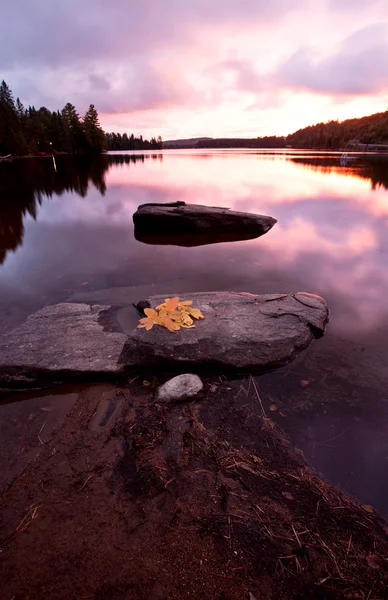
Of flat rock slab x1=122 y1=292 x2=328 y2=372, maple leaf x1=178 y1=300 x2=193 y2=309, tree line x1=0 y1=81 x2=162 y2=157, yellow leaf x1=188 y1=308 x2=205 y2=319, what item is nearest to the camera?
flat rock slab x1=122 y1=292 x2=328 y2=372

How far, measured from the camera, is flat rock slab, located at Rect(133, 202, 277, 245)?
936 cm

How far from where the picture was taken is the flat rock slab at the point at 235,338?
3227mm

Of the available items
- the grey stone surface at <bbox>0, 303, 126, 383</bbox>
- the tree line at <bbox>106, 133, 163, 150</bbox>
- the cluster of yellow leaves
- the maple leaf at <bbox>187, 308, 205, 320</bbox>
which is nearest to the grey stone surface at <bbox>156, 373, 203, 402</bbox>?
the grey stone surface at <bbox>0, 303, 126, 383</bbox>

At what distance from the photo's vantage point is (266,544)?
5.36ft

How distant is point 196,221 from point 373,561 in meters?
8.84

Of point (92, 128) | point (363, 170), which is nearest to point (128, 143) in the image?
point (92, 128)

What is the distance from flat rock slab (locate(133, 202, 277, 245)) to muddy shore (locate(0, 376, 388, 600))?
7498 millimetres

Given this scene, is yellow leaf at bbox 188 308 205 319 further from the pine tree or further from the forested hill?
the forested hill

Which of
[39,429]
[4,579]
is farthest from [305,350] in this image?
[4,579]

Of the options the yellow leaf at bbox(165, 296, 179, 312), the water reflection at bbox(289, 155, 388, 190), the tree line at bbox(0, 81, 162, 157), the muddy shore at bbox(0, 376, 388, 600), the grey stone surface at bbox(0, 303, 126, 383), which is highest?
the tree line at bbox(0, 81, 162, 157)

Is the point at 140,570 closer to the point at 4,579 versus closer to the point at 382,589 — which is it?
the point at 4,579

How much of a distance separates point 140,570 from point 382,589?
1.28 meters

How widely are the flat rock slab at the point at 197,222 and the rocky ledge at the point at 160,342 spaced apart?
554cm

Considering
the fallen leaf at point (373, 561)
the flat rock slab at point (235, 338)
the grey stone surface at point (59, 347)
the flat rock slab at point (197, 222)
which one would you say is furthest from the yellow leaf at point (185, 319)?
the flat rock slab at point (197, 222)
